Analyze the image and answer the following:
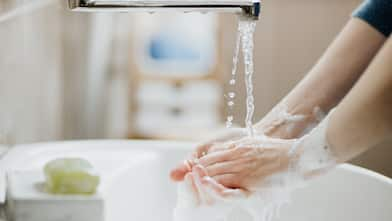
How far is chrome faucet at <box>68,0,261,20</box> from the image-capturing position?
0.86 metres

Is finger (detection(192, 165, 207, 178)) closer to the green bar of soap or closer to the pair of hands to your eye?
the pair of hands

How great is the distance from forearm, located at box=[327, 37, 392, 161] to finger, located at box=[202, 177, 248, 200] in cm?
16

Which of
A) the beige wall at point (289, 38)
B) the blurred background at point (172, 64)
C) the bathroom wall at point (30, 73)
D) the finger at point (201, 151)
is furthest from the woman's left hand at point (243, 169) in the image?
the beige wall at point (289, 38)

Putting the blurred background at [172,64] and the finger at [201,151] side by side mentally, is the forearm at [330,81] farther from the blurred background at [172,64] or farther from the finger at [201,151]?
the blurred background at [172,64]

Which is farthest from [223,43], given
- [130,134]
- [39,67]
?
[39,67]

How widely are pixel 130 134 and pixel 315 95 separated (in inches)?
58.3

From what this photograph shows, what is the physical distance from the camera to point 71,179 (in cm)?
79

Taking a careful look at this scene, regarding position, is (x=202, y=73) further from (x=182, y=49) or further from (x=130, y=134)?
(x=130, y=134)

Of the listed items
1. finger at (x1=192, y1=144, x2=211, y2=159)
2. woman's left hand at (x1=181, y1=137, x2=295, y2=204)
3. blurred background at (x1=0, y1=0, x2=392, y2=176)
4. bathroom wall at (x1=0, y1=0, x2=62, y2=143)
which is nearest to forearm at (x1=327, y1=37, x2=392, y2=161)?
woman's left hand at (x1=181, y1=137, x2=295, y2=204)

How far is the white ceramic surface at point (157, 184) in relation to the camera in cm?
111

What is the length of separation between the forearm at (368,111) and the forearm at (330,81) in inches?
11.5

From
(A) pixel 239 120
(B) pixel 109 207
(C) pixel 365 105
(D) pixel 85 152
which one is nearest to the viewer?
(C) pixel 365 105

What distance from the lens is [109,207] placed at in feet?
3.38

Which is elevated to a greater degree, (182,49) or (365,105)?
(365,105)
